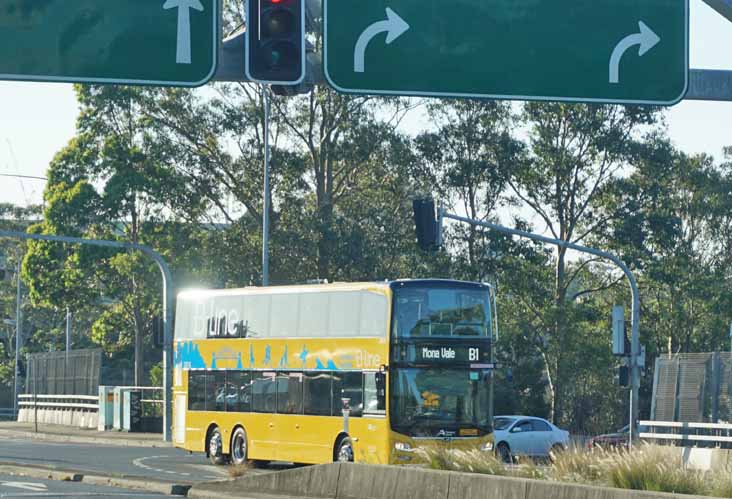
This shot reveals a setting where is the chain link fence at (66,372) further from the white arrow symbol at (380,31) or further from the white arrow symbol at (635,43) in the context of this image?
the white arrow symbol at (635,43)

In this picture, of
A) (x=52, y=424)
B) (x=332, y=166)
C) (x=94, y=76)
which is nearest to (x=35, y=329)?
(x=52, y=424)

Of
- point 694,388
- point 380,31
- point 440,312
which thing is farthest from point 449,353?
point 380,31

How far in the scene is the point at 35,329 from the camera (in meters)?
101

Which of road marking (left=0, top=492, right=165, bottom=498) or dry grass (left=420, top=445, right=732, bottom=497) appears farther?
road marking (left=0, top=492, right=165, bottom=498)

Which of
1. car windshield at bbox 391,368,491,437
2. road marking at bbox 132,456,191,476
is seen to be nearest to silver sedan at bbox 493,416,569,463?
car windshield at bbox 391,368,491,437

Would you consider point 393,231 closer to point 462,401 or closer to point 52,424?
point 52,424

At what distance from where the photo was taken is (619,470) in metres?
15.8

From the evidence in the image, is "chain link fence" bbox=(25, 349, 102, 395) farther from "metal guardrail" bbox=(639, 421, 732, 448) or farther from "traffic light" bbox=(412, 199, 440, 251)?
"metal guardrail" bbox=(639, 421, 732, 448)

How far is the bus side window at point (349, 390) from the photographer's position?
3053cm

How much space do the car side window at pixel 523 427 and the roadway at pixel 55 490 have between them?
15543 millimetres

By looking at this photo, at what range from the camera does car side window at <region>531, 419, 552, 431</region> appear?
3962 centimetres

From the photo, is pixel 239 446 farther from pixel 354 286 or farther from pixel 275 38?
pixel 275 38

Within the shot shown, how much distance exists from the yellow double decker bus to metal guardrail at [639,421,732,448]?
5.10 m

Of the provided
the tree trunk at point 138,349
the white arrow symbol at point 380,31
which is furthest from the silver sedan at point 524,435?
the white arrow symbol at point 380,31
